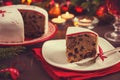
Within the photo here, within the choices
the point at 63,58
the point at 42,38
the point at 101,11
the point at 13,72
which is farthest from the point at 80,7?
the point at 13,72

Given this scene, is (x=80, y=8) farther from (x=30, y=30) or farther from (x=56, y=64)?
(x=56, y=64)

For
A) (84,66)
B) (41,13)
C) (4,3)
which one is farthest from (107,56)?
(4,3)

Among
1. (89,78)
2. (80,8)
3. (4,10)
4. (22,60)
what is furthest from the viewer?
(80,8)

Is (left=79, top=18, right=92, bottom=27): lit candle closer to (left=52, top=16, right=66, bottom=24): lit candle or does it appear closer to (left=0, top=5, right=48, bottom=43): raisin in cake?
(left=52, top=16, right=66, bottom=24): lit candle

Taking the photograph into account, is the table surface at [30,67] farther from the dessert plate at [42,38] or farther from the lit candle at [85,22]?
the lit candle at [85,22]

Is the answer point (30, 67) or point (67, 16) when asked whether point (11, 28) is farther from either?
point (67, 16)

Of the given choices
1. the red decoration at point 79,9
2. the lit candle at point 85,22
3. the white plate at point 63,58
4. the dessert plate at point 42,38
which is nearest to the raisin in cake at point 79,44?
Answer: the white plate at point 63,58
